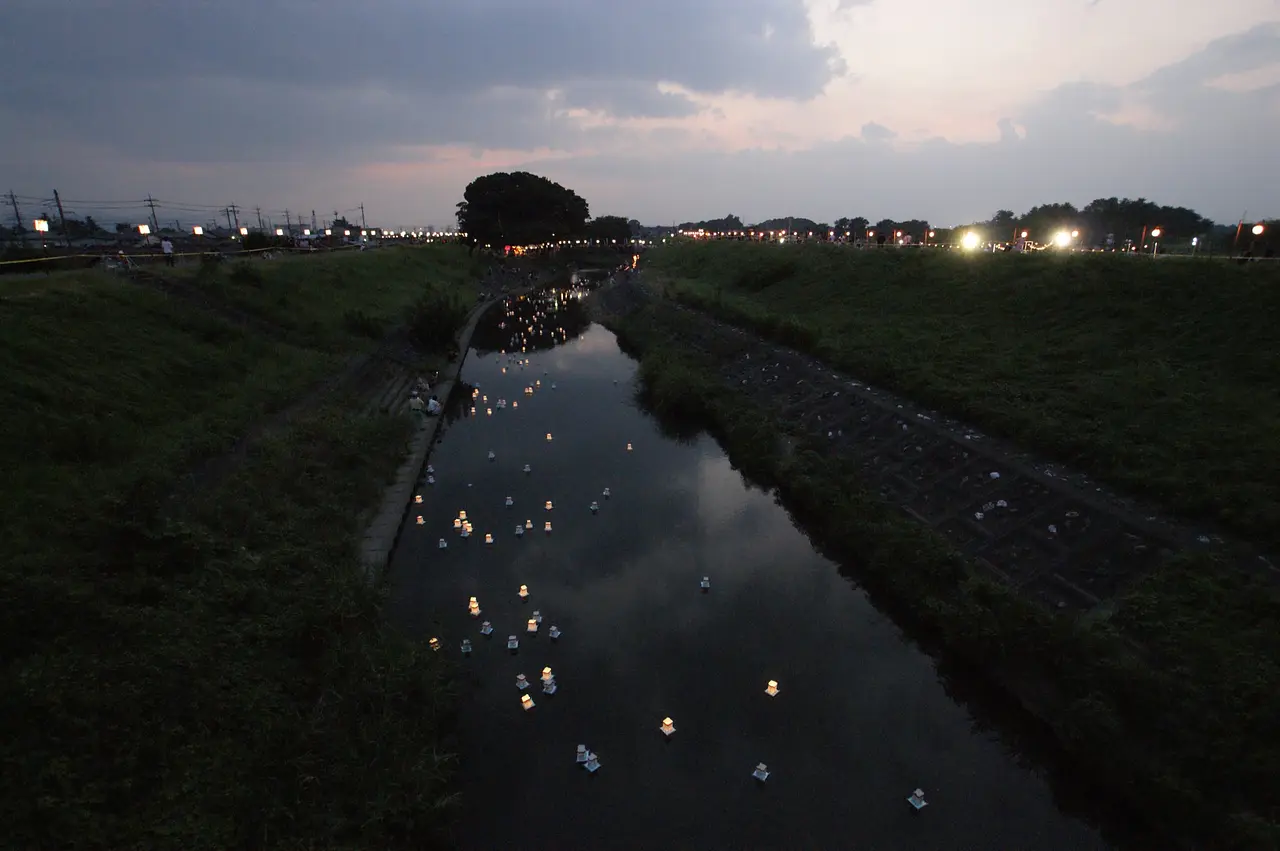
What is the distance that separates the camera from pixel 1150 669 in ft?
32.1

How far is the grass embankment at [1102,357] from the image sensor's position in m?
14.0

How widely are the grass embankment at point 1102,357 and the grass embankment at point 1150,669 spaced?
3015mm

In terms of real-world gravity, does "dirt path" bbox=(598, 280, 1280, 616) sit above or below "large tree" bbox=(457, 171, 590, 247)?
below

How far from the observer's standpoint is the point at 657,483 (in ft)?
68.6

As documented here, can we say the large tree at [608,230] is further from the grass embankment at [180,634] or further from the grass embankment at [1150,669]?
the grass embankment at [1150,669]

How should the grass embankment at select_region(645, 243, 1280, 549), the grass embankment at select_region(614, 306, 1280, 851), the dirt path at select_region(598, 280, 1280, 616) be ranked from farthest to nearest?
the grass embankment at select_region(645, 243, 1280, 549)
the dirt path at select_region(598, 280, 1280, 616)
the grass embankment at select_region(614, 306, 1280, 851)

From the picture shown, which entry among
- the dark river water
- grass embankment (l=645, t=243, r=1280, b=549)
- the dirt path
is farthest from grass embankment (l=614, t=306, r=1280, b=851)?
grass embankment (l=645, t=243, r=1280, b=549)

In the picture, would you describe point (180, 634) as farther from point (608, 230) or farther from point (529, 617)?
point (608, 230)

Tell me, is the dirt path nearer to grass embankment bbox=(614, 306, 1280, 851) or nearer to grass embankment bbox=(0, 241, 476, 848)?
grass embankment bbox=(614, 306, 1280, 851)

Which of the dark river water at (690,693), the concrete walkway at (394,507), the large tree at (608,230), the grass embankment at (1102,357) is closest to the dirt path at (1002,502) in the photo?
the grass embankment at (1102,357)

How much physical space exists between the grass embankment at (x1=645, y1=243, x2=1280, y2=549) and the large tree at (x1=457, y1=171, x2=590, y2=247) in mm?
62913

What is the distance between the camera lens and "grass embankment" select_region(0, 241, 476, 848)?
23.2 ft

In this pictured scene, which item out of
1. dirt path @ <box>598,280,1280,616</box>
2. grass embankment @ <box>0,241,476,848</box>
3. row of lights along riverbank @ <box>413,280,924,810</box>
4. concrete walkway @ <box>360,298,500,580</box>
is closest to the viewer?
grass embankment @ <box>0,241,476,848</box>

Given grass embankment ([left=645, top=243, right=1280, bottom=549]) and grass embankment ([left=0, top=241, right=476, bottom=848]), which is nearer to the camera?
grass embankment ([left=0, top=241, right=476, bottom=848])
